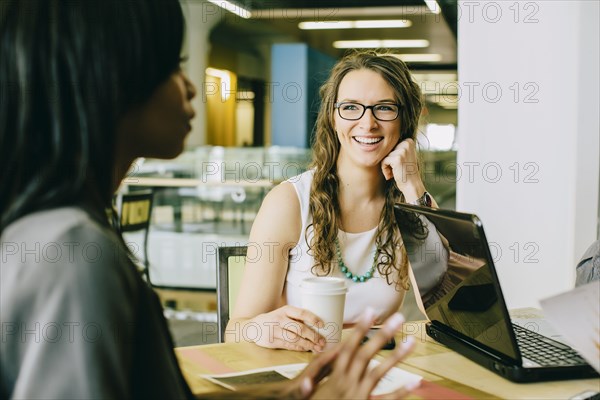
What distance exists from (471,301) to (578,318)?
0.27 meters

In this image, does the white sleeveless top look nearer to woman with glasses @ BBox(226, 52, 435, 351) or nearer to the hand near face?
woman with glasses @ BBox(226, 52, 435, 351)

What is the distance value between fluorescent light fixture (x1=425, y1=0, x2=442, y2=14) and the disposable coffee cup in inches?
284

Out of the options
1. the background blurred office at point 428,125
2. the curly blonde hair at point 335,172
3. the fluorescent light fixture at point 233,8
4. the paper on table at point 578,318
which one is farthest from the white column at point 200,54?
the paper on table at point 578,318

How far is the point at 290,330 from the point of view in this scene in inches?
55.9

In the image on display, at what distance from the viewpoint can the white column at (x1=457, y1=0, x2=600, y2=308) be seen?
284 centimetres

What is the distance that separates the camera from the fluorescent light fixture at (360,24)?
9984 mm

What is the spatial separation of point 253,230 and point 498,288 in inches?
35.6

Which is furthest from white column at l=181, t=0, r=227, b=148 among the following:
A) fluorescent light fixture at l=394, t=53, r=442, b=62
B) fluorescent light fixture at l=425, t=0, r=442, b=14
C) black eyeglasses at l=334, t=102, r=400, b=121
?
black eyeglasses at l=334, t=102, r=400, b=121

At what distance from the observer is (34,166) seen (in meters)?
0.67

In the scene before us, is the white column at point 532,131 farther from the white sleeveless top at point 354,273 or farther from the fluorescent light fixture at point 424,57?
the fluorescent light fixture at point 424,57

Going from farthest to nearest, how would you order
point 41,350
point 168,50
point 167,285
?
point 167,285 < point 168,50 < point 41,350

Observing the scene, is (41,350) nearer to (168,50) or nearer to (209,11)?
(168,50)

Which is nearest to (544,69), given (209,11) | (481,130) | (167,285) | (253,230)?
(481,130)

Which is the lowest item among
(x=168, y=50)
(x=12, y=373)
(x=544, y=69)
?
(x=12, y=373)
